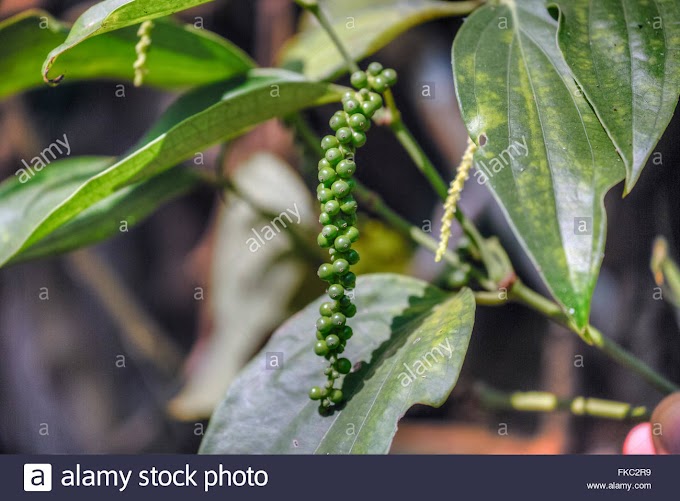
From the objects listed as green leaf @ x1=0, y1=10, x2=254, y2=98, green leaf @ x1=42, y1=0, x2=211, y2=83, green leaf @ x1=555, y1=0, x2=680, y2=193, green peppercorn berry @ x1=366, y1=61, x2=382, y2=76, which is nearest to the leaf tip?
green leaf @ x1=42, y1=0, x2=211, y2=83

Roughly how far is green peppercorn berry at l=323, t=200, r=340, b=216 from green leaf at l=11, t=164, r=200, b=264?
0.31 m

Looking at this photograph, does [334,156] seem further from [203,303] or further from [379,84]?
[203,303]

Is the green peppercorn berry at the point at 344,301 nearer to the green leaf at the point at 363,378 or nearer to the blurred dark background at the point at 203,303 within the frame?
the green leaf at the point at 363,378

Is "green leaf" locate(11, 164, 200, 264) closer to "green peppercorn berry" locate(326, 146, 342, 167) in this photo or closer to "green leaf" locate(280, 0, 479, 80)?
"green leaf" locate(280, 0, 479, 80)

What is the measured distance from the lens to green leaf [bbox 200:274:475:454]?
520mm

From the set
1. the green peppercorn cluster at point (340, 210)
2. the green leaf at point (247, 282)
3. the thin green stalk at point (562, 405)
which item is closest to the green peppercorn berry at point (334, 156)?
the green peppercorn cluster at point (340, 210)

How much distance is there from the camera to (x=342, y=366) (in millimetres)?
559

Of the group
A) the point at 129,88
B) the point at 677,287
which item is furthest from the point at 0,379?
the point at 677,287

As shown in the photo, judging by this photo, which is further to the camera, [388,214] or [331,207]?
[388,214]

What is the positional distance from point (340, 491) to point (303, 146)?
0.40 meters

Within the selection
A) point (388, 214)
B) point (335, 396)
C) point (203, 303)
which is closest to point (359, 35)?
point (388, 214)

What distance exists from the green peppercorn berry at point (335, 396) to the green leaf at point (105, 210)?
0.31m

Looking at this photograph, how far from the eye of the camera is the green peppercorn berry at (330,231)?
501 mm

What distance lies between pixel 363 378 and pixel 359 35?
0.40 metres
